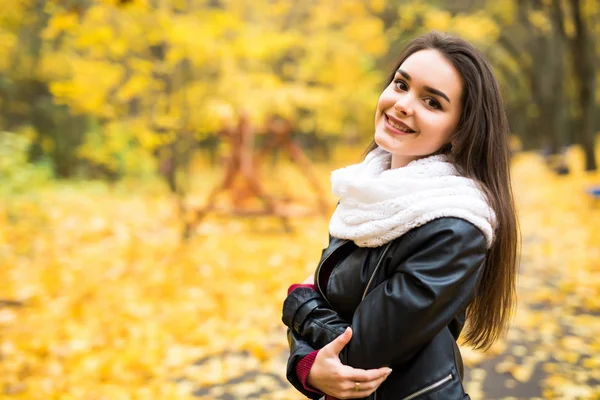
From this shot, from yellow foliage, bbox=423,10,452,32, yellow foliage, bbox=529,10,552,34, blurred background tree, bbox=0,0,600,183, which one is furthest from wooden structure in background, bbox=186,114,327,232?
yellow foliage, bbox=529,10,552,34

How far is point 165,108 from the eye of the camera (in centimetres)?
675

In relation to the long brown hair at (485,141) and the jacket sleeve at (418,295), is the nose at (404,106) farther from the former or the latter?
the jacket sleeve at (418,295)

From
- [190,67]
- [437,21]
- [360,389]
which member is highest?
[437,21]

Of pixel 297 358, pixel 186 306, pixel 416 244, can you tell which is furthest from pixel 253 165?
pixel 416 244

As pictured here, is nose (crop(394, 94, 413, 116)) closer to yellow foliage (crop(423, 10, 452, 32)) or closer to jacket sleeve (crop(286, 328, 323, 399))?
jacket sleeve (crop(286, 328, 323, 399))

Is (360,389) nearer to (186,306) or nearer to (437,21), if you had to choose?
(186,306)

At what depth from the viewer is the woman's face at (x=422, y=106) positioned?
1228 millimetres

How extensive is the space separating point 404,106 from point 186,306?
381 centimetres

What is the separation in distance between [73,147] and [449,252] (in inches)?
366

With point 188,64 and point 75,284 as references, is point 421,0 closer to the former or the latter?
point 188,64

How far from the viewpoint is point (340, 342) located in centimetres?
115

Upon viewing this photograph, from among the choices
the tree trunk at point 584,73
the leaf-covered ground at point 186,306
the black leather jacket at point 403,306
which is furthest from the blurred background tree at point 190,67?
the black leather jacket at point 403,306

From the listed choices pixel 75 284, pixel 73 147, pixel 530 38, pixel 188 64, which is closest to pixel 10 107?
pixel 73 147

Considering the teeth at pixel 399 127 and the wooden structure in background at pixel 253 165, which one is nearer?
the teeth at pixel 399 127
